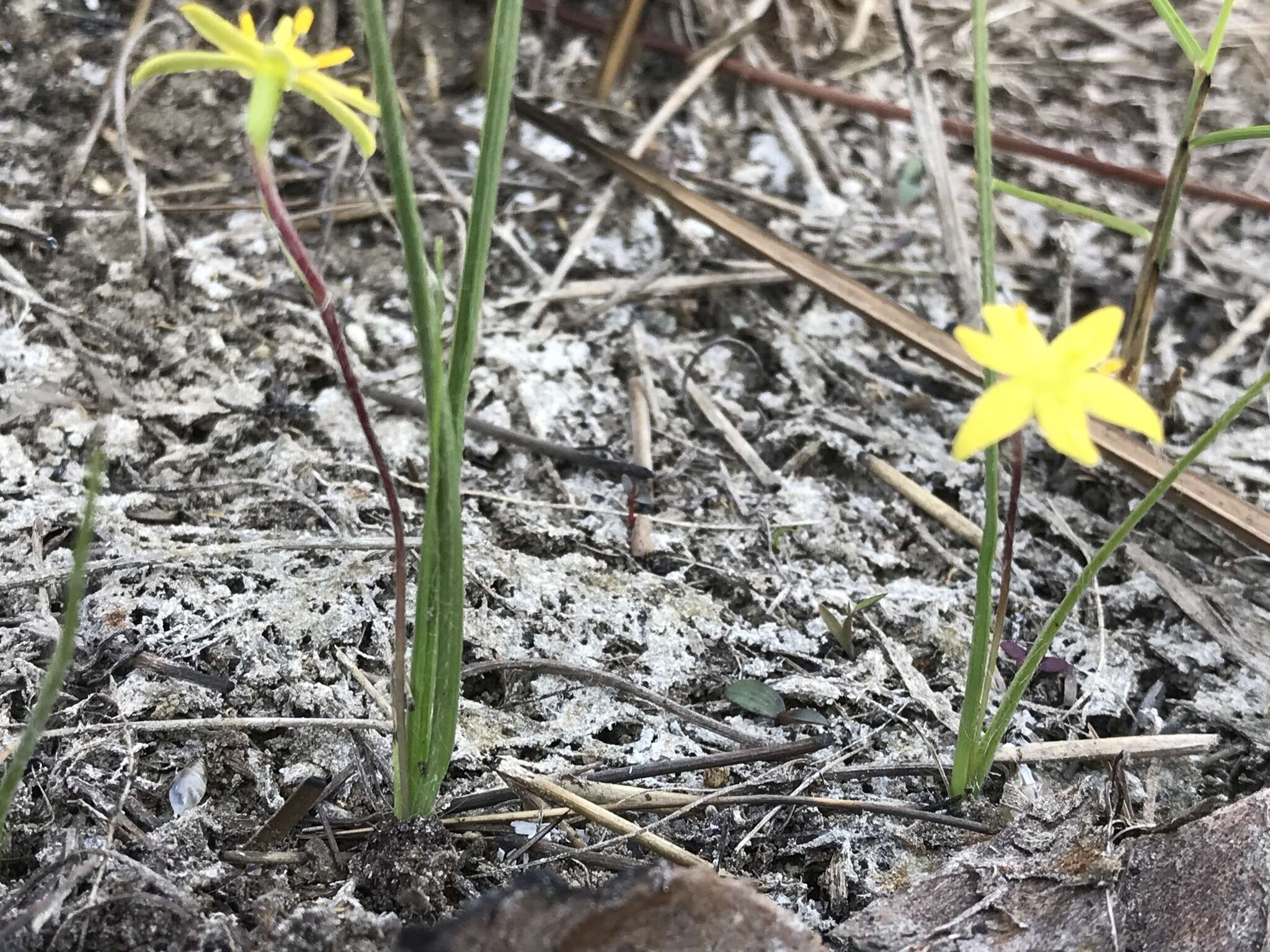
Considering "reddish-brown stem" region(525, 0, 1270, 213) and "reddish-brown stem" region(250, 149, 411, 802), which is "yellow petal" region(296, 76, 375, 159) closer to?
"reddish-brown stem" region(250, 149, 411, 802)

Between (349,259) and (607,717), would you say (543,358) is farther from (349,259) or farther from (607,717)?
(607,717)

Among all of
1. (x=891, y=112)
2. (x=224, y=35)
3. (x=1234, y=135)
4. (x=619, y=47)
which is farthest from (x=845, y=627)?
(x=619, y=47)

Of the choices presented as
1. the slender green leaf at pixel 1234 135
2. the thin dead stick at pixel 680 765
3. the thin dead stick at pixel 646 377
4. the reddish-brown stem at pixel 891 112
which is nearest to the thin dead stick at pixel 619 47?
the reddish-brown stem at pixel 891 112

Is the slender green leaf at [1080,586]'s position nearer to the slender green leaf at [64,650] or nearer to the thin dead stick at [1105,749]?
the thin dead stick at [1105,749]

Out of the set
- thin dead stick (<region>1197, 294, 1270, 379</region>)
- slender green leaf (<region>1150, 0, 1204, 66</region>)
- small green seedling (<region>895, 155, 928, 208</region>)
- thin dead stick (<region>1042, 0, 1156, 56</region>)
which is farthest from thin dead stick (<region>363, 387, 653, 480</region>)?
thin dead stick (<region>1042, 0, 1156, 56</region>)

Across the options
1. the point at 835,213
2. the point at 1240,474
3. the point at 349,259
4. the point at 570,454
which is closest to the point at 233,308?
the point at 349,259

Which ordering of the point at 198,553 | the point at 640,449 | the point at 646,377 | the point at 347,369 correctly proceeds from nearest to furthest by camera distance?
the point at 347,369, the point at 198,553, the point at 640,449, the point at 646,377

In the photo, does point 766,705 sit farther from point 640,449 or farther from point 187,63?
point 187,63
